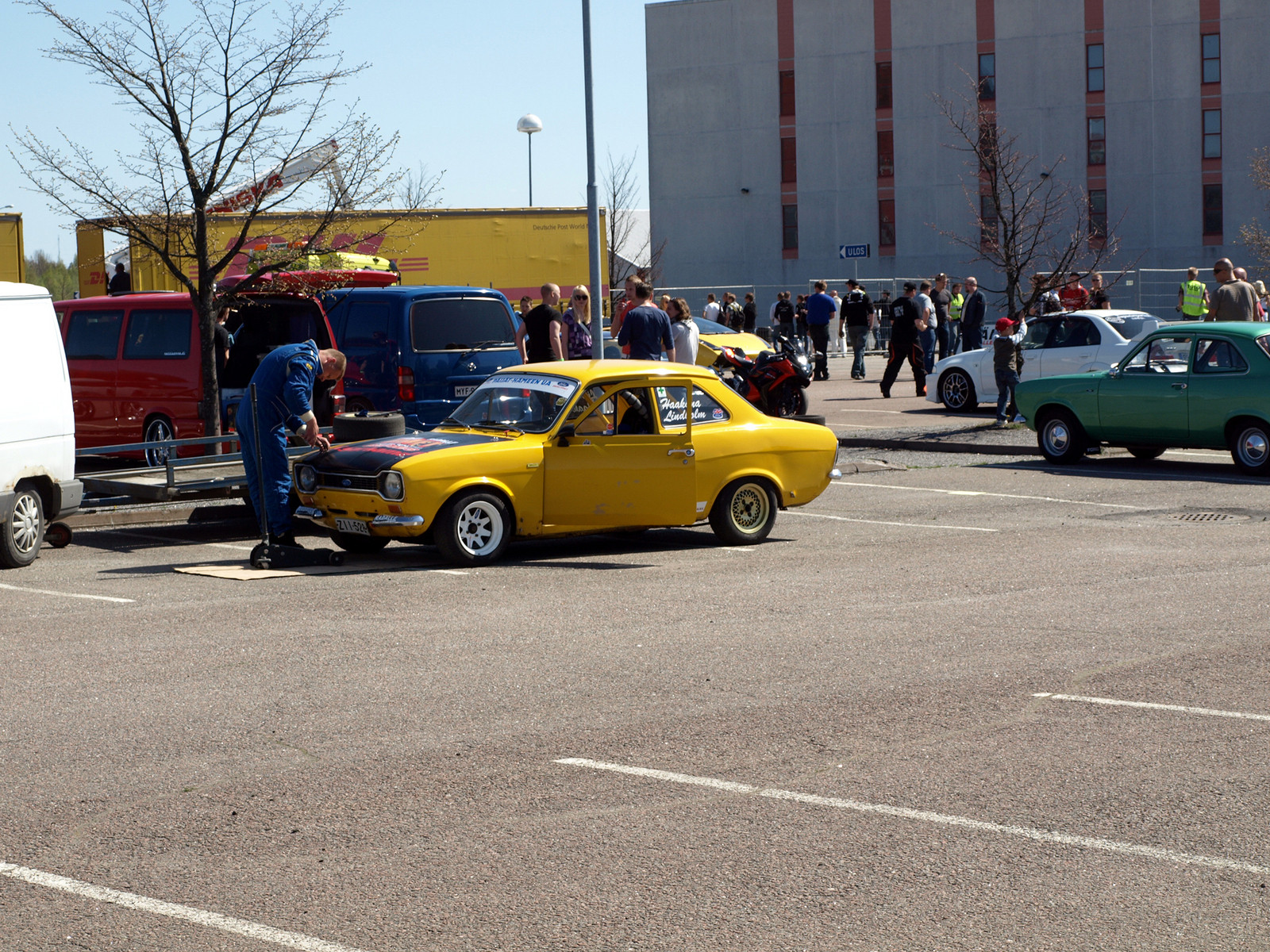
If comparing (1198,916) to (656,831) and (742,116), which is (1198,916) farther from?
(742,116)

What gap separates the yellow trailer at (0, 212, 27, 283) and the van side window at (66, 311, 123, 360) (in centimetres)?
708

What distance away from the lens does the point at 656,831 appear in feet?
17.6

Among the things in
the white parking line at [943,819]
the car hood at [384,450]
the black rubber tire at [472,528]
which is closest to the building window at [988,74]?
the car hood at [384,450]

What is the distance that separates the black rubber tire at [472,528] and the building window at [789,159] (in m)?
54.3

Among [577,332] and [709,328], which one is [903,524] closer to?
[577,332]

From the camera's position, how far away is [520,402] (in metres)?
12.2

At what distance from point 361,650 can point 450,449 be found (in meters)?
3.23

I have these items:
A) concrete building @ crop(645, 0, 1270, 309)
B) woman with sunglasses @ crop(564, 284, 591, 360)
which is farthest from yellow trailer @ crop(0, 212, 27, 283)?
concrete building @ crop(645, 0, 1270, 309)

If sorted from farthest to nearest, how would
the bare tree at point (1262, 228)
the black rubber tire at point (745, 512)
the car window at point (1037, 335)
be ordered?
the bare tree at point (1262, 228), the car window at point (1037, 335), the black rubber tire at point (745, 512)

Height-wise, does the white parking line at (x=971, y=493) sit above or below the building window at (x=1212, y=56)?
below

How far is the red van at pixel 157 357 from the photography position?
16.7 metres

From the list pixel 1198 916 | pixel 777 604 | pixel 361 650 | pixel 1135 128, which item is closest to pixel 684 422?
pixel 777 604

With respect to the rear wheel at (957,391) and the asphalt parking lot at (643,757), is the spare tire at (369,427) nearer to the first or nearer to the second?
the asphalt parking lot at (643,757)

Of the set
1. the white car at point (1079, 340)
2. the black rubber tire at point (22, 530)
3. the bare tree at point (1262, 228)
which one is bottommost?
the black rubber tire at point (22, 530)
